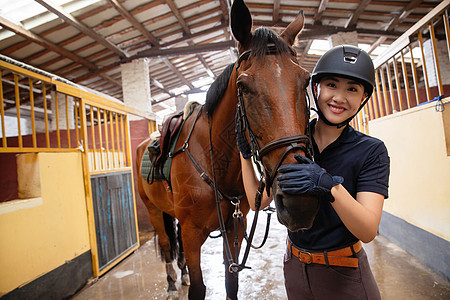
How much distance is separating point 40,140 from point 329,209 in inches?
310

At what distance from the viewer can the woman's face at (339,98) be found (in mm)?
948

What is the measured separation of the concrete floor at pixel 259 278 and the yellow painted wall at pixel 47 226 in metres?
0.59

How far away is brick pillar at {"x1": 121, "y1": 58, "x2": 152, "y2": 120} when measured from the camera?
21.9 feet

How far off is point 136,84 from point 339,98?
22.2 ft

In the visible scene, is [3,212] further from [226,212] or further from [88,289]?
[226,212]

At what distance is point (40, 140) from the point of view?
6688mm

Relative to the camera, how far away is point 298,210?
75 centimetres

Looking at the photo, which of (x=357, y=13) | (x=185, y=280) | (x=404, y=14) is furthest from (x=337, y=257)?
(x=404, y=14)

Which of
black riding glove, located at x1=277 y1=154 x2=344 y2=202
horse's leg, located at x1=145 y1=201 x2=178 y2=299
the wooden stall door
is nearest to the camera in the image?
black riding glove, located at x1=277 y1=154 x2=344 y2=202

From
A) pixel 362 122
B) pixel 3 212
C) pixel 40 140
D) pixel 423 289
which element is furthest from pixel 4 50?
pixel 423 289

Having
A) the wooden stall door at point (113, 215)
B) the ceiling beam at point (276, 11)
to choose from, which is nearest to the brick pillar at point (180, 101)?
the ceiling beam at point (276, 11)

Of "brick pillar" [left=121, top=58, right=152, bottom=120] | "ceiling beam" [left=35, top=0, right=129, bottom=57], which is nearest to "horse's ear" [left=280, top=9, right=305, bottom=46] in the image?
"ceiling beam" [left=35, top=0, right=129, bottom=57]

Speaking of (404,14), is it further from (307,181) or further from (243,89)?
(307,181)

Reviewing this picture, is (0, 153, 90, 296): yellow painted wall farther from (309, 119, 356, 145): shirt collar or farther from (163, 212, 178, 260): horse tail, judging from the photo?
(309, 119, 356, 145): shirt collar
